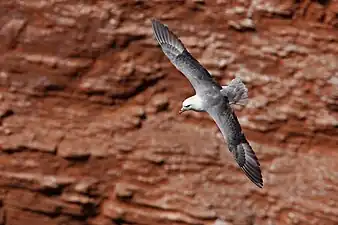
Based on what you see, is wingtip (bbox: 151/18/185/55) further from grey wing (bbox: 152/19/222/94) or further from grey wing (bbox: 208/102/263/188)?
grey wing (bbox: 208/102/263/188)

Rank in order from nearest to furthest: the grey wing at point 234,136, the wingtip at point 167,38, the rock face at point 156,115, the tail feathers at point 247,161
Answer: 1. the grey wing at point 234,136
2. the tail feathers at point 247,161
3. the wingtip at point 167,38
4. the rock face at point 156,115

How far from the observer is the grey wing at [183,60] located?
21.0 feet

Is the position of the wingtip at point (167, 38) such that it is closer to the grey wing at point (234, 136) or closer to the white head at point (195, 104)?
the white head at point (195, 104)

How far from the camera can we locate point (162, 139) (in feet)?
24.3

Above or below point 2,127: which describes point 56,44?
above

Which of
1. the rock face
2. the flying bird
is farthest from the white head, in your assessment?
the rock face

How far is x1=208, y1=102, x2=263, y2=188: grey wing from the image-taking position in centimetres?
619

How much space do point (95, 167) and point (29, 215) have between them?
801 mm

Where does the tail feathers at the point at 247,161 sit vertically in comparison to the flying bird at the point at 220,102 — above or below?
below

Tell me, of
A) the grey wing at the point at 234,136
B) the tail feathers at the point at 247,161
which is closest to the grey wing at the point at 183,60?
the grey wing at the point at 234,136

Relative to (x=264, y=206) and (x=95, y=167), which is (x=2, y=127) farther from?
(x=264, y=206)

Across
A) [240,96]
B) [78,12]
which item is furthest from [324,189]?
[78,12]

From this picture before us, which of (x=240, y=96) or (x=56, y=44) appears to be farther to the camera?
(x=56, y=44)

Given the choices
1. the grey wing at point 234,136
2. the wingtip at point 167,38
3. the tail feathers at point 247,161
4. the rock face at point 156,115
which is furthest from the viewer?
the rock face at point 156,115
